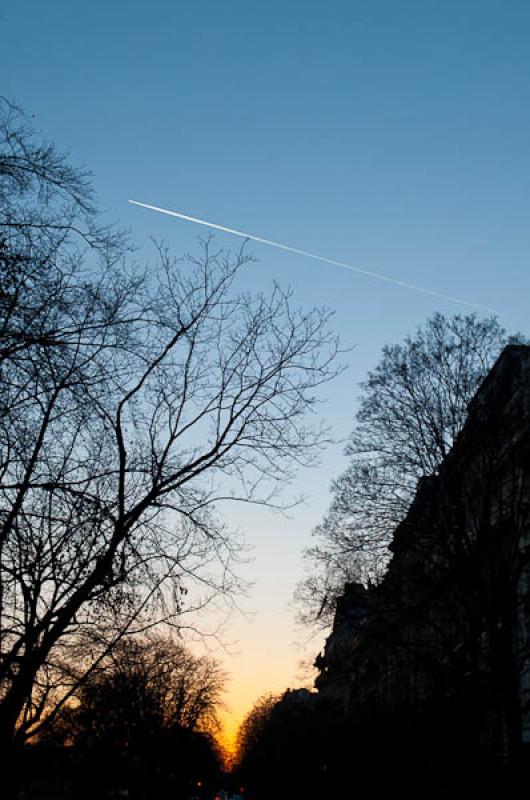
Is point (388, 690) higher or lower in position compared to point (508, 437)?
lower

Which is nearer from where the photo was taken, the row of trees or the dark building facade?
the dark building facade

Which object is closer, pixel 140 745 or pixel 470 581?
pixel 470 581

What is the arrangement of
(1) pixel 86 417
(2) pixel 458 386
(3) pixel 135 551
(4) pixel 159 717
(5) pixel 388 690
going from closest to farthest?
(1) pixel 86 417 → (3) pixel 135 551 → (2) pixel 458 386 → (5) pixel 388 690 → (4) pixel 159 717

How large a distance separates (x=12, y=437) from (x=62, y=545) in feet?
10.5

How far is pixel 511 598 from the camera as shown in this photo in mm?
21047

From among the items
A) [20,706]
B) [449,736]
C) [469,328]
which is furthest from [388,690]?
[20,706]

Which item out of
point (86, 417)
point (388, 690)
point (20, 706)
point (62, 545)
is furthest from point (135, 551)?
point (388, 690)

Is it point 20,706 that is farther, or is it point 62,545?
point 20,706

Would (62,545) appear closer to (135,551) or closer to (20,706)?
(135,551)

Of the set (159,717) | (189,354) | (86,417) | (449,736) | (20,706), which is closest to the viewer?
(86,417)

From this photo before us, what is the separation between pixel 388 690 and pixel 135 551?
29.1 m

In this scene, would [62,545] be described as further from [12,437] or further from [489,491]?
[489,491]

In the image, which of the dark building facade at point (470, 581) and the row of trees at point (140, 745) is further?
the row of trees at point (140, 745)

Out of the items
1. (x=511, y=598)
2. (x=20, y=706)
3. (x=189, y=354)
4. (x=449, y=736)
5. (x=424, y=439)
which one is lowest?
(x=20, y=706)
